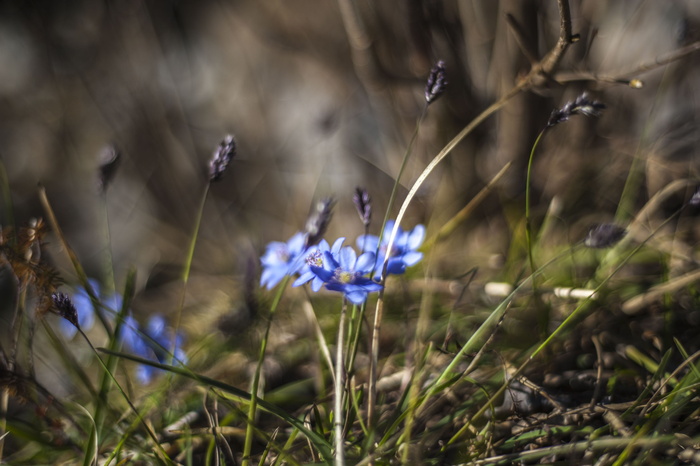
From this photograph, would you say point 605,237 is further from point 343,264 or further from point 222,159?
point 222,159

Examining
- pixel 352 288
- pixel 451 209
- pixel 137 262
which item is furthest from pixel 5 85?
pixel 352 288

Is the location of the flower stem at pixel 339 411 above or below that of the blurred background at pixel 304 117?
below

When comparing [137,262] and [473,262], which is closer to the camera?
[473,262]

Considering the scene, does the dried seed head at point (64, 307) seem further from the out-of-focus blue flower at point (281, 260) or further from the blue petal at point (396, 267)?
the blue petal at point (396, 267)

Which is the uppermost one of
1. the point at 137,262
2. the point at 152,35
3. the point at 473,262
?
the point at 152,35

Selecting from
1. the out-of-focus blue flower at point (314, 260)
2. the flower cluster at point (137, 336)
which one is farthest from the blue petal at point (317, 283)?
the flower cluster at point (137, 336)

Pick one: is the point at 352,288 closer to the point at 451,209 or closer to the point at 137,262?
the point at 451,209
